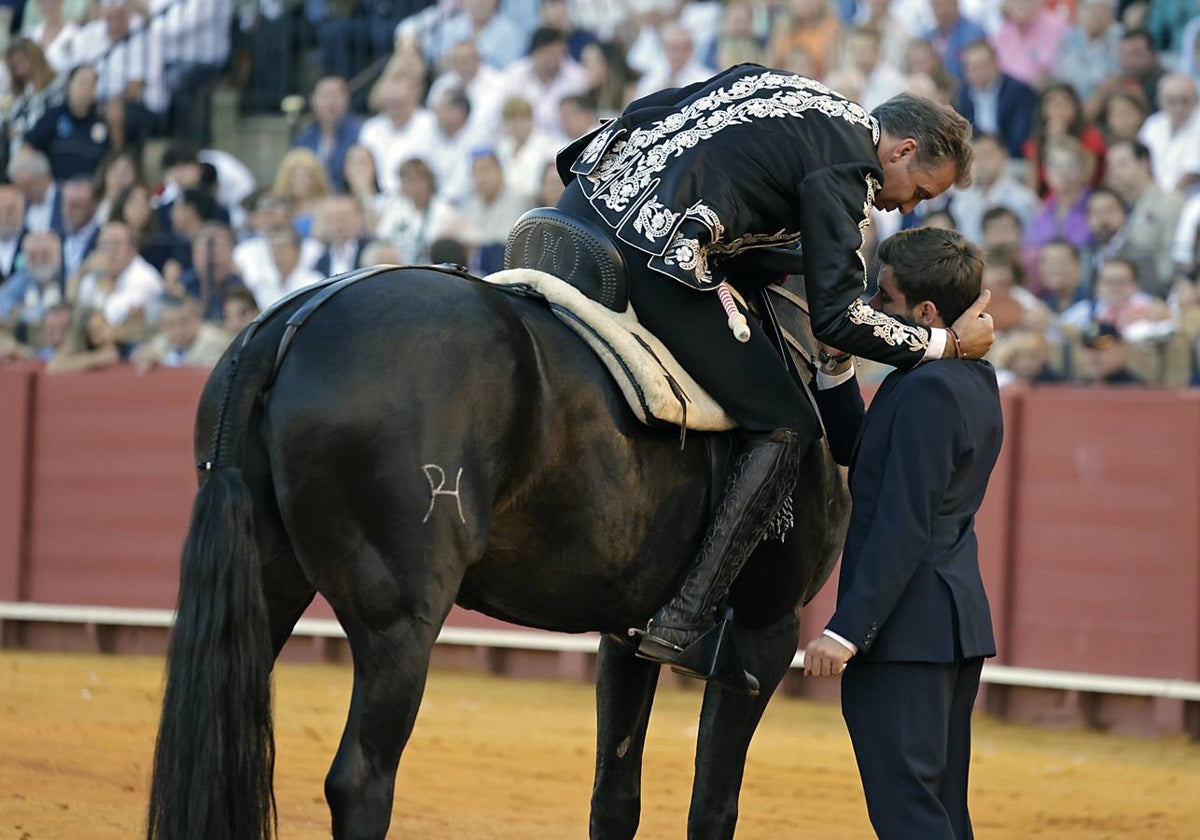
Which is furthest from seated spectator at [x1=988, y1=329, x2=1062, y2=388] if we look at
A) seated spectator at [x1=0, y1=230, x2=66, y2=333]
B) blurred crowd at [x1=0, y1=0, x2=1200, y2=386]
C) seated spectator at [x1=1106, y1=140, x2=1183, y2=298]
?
→ seated spectator at [x1=0, y1=230, x2=66, y2=333]

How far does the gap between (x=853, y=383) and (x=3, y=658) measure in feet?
22.3

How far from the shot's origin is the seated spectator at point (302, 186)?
12.2 meters

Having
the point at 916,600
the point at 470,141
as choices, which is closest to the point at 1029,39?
the point at 470,141

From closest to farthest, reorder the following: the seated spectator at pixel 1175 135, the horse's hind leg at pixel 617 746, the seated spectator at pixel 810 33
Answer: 1. the horse's hind leg at pixel 617 746
2. the seated spectator at pixel 1175 135
3. the seated spectator at pixel 810 33

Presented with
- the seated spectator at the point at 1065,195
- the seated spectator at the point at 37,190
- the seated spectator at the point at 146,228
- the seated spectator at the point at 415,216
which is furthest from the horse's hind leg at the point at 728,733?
the seated spectator at the point at 37,190

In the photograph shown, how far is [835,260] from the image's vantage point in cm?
409

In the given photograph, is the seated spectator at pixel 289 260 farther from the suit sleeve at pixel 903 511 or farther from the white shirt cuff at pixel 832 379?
the suit sleeve at pixel 903 511

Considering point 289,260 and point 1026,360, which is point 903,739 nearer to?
point 1026,360

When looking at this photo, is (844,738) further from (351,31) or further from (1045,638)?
(351,31)

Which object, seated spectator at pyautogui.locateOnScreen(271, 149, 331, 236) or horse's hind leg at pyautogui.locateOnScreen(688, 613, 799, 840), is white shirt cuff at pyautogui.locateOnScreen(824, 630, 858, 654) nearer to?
horse's hind leg at pyautogui.locateOnScreen(688, 613, 799, 840)

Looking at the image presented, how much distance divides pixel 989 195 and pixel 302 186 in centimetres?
487

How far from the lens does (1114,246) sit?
9.41 meters

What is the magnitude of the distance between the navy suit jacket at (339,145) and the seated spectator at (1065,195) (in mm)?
5123

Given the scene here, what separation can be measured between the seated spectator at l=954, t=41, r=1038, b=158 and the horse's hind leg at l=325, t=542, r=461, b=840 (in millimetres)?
7615
